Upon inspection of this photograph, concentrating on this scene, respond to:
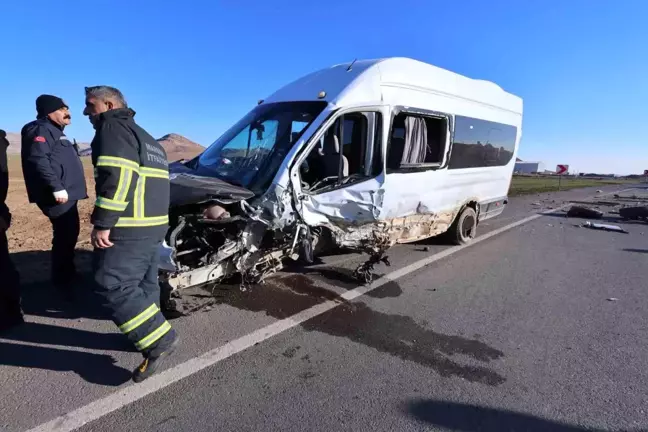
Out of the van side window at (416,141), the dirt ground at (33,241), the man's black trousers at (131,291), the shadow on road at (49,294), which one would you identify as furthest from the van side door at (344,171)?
the dirt ground at (33,241)

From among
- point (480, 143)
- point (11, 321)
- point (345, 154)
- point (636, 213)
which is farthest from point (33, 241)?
point (636, 213)

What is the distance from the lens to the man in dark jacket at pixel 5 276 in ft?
11.3

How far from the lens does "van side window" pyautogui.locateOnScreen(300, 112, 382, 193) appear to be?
466 cm

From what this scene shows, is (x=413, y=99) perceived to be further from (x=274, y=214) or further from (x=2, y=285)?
(x=2, y=285)

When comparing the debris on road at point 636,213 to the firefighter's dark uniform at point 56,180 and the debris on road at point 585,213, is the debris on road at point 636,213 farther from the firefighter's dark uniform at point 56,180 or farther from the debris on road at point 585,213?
the firefighter's dark uniform at point 56,180

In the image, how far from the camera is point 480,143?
720 centimetres

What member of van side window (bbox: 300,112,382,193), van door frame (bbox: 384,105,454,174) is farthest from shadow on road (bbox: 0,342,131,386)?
van door frame (bbox: 384,105,454,174)

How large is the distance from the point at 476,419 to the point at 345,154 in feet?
10.7

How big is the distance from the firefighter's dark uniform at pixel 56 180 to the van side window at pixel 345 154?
2522 mm

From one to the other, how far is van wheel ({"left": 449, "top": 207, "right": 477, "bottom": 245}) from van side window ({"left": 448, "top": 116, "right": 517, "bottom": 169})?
899 mm

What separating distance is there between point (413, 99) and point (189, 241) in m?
3.59

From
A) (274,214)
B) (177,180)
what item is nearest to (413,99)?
(274,214)

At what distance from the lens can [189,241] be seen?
4051 millimetres

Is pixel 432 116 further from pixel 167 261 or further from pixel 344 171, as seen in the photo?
pixel 167 261
